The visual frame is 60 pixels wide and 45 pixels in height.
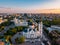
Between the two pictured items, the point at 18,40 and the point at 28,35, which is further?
the point at 28,35

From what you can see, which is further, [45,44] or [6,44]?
[45,44]

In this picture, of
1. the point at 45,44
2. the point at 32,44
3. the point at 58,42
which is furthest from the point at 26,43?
the point at 58,42

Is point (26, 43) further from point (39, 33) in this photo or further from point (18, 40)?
point (39, 33)

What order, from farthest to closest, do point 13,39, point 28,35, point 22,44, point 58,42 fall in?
1. point 28,35
2. point 13,39
3. point 22,44
4. point 58,42

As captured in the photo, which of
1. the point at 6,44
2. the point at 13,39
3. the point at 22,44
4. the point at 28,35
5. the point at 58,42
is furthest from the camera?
the point at 28,35

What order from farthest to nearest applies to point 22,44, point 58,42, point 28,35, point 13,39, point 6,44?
point 28,35 < point 13,39 < point 22,44 < point 58,42 < point 6,44

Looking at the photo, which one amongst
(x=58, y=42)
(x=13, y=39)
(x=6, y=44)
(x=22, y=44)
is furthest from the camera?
(x=13, y=39)

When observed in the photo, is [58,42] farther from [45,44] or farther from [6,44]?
[6,44]

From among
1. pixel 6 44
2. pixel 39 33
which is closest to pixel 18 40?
pixel 6 44
